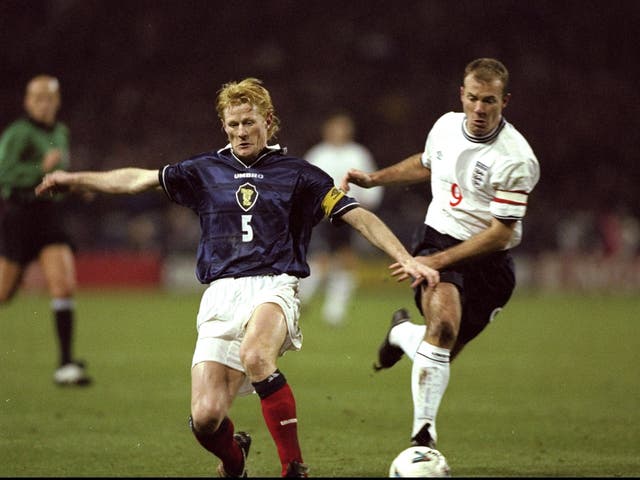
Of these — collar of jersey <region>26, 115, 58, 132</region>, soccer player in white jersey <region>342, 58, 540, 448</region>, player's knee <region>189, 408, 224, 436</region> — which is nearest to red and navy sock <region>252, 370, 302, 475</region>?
player's knee <region>189, 408, 224, 436</region>

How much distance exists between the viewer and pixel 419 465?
201 inches

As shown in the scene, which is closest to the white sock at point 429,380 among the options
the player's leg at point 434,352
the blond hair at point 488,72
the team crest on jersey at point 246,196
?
the player's leg at point 434,352

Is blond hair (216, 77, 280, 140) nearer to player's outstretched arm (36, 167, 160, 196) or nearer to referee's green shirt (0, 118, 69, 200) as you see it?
player's outstretched arm (36, 167, 160, 196)

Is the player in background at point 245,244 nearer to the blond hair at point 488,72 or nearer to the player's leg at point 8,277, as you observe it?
the blond hair at point 488,72

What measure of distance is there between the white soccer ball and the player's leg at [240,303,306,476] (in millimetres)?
448

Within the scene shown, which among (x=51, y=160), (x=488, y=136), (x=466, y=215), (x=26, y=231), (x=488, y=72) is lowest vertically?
(x=26, y=231)

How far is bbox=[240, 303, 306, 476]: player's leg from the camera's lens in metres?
5.17

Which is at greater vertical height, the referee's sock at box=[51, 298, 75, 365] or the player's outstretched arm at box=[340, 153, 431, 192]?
the player's outstretched arm at box=[340, 153, 431, 192]

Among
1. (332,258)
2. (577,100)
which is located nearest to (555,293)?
(577,100)

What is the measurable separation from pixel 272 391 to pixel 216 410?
0.29 m

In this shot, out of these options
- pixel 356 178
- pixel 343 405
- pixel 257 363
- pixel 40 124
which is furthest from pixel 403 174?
pixel 40 124

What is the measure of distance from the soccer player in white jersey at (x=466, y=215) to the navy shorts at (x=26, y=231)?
154 inches

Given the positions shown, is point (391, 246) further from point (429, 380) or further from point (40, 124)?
point (40, 124)

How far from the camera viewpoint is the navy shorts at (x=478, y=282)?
6629 mm
